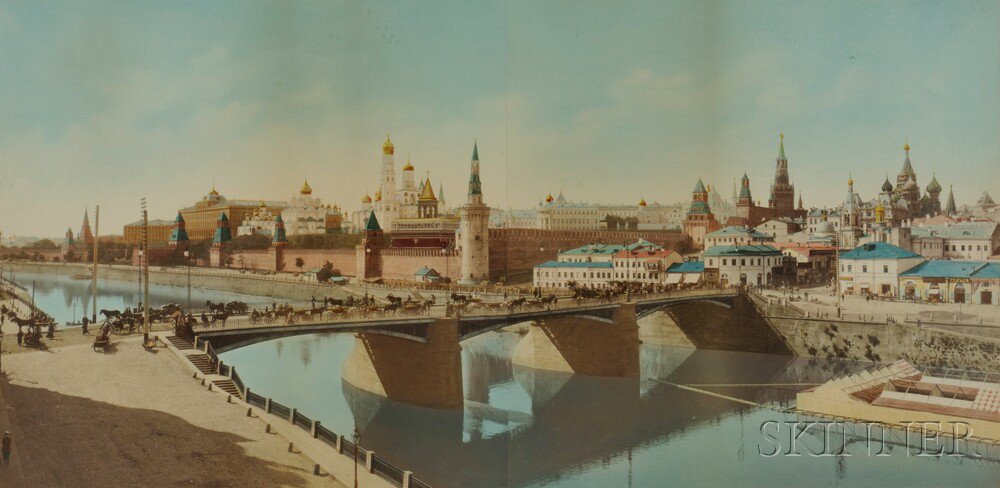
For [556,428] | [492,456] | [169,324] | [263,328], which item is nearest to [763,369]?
[556,428]

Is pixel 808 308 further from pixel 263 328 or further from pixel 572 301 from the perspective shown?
pixel 263 328

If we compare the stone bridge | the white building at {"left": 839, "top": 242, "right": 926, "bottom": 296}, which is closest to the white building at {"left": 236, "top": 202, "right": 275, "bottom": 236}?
the stone bridge

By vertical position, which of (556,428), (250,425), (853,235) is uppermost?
(853,235)

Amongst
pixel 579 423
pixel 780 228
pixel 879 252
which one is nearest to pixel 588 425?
pixel 579 423

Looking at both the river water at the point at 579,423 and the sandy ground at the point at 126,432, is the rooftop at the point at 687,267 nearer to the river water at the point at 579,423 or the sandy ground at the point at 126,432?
the river water at the point at 579,423

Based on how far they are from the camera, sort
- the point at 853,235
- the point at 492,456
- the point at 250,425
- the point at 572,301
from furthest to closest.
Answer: the point at 572,301 → the point at 853,235 → the point at 492,456 → the point at 250,425

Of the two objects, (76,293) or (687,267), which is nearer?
(76,293)

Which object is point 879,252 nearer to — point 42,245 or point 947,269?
point 947,269
